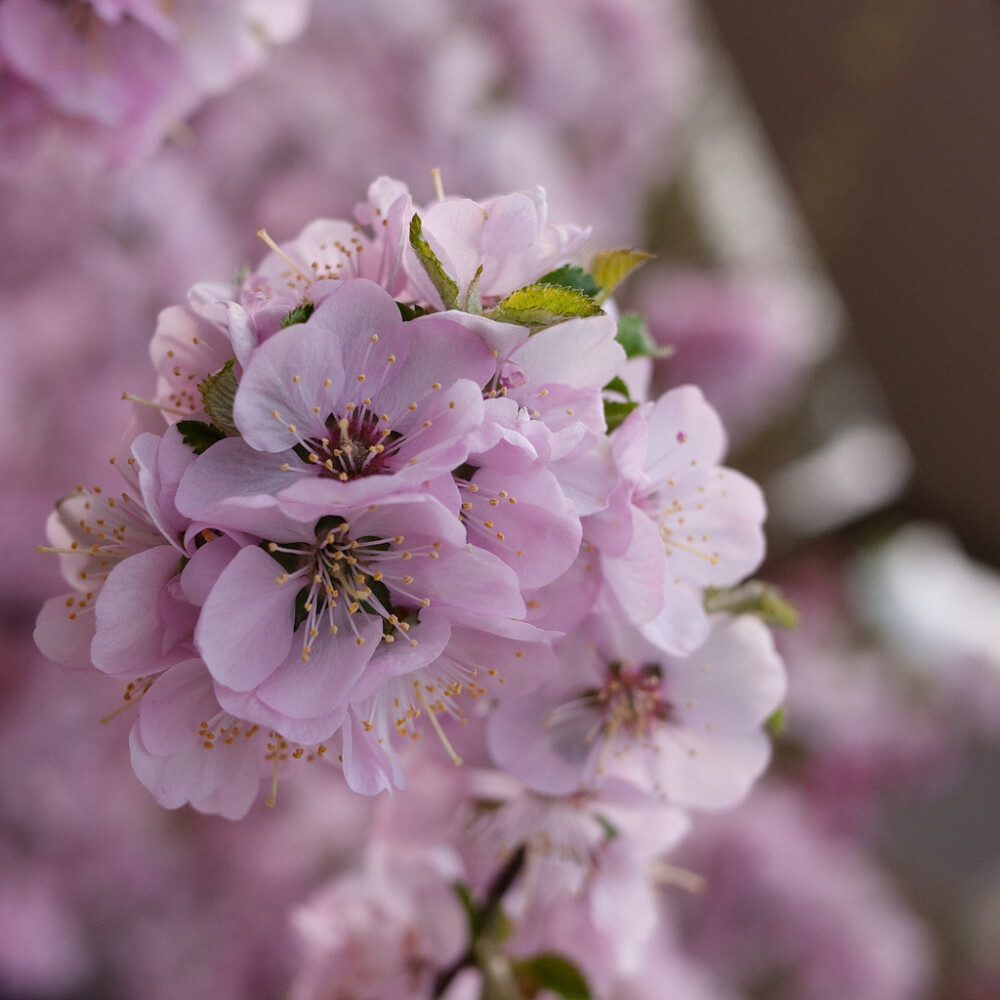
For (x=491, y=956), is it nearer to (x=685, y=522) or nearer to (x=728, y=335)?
(x=685, y=522)

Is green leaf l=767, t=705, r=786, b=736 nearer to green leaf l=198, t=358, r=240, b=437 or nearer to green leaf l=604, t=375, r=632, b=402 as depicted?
green leaf l=604, t=375, r=632, b=402

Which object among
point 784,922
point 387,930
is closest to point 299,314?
point 387,930

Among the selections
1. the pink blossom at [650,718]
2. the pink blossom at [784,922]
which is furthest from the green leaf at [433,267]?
the pink blossom at [784,922]

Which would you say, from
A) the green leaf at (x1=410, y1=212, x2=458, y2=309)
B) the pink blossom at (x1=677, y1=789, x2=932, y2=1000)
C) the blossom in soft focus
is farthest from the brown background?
the green leaf at (x1=410, y1=212, x2=458, y2=309)

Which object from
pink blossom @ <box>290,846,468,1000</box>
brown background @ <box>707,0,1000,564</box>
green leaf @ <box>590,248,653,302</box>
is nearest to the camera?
green leaf @ <box>590,248,653,302</box>

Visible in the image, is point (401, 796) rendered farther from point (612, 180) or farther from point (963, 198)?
point (963, 198)

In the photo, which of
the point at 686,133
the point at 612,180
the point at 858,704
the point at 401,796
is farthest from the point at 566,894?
the point at 686,133
